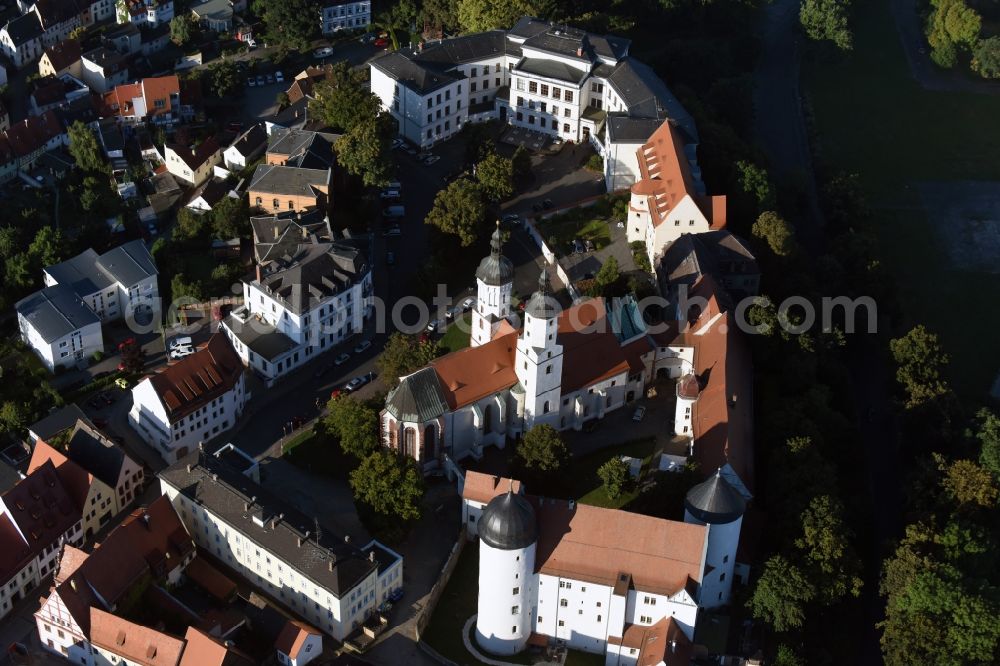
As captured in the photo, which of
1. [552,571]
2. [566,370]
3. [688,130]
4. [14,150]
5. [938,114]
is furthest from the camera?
[938,114]

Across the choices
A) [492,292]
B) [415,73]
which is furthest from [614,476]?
[415,73]

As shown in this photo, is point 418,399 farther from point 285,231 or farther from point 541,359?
point 285,231

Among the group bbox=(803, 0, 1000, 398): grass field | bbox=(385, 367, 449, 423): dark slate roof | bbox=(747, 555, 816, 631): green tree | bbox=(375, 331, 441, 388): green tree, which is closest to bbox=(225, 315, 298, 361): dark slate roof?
bbox=(375, 331, 441, 388): green tree

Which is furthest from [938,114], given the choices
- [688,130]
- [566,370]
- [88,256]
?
[88,256]

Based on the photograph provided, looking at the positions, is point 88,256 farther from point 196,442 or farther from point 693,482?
point 693,482

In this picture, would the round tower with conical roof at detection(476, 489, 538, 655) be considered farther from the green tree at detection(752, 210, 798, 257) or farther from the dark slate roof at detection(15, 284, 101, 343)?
the dark slate roof at detection(15, 284, 101, 343)

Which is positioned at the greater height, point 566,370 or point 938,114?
point 566,370
